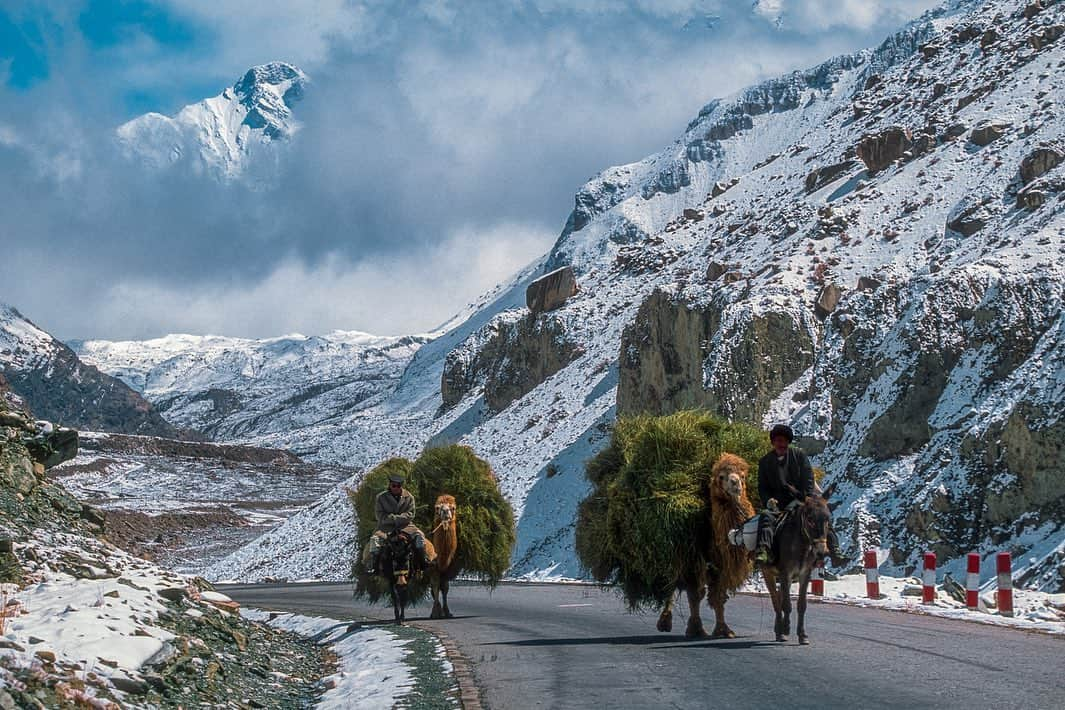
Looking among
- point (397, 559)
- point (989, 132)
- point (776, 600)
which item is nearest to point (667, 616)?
point (776, 600)

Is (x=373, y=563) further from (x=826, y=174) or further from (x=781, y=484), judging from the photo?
(x=826, y=174)

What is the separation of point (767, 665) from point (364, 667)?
5.06 metres

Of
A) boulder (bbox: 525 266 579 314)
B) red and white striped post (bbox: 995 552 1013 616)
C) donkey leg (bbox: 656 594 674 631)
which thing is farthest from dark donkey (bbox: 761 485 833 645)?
boulder (bbox: 525 266 579 314)

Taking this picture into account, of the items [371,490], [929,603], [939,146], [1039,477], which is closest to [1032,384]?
[1039,477]

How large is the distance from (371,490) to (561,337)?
70234mm

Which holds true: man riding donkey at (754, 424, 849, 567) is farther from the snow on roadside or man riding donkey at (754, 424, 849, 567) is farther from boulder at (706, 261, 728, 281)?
boulder at (706, 261, 728, 281)

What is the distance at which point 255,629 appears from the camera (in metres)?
17.8

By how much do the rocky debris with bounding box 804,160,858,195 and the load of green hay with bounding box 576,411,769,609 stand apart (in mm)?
66444

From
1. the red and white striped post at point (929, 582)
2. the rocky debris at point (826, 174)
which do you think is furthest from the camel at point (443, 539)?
the rocky debris at point (826, 174)

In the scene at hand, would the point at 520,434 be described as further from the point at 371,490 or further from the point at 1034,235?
the point at 371,490

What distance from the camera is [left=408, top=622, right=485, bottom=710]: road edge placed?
1002 cm

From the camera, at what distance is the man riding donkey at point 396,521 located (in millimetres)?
18234

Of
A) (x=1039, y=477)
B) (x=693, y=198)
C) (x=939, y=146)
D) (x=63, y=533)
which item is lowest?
(x=63, y=533)

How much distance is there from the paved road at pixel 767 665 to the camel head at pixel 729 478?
1694 millimetres
